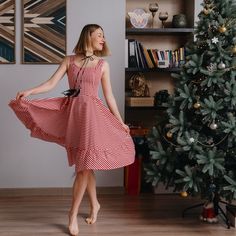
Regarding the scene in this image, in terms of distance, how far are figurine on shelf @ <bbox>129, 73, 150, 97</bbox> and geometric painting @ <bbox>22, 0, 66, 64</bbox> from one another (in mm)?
747

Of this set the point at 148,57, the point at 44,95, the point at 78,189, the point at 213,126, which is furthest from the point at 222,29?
the point at 44,95

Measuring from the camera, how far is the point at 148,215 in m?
3.80

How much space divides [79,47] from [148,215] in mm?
1444

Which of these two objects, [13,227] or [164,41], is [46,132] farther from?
[164,41]

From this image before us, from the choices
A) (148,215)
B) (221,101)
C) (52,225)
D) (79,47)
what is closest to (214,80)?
(221,101)

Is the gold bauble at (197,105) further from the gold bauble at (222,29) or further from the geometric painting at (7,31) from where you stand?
the geometric painting at (7,31)

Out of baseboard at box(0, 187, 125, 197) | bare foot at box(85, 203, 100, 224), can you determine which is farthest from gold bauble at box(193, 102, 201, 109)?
baseboard at box(0, 187, 125, 197)

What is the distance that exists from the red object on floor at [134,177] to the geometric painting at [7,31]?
1.47 m

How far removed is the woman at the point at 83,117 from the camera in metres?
3.28

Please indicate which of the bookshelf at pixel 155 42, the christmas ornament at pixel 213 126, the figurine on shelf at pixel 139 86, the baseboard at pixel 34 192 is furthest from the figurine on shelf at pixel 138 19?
the baseboard at pixel 34 192

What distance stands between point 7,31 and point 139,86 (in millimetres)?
1315

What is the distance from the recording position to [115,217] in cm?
A: 375

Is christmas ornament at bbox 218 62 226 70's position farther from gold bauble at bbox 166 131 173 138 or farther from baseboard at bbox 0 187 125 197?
baseboard at bbox 0 187 125 197

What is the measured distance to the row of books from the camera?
4.50 meters
